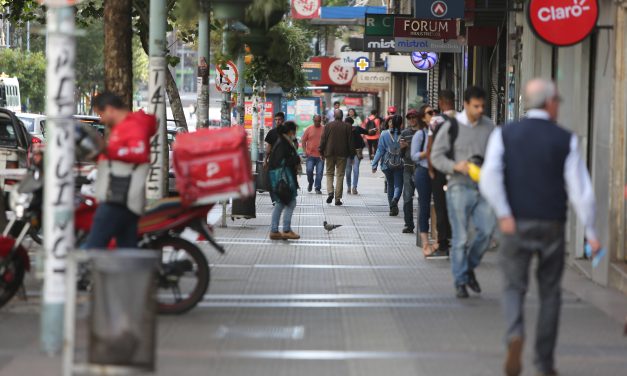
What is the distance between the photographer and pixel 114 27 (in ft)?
45.1

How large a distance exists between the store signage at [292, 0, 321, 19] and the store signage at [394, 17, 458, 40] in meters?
15.7

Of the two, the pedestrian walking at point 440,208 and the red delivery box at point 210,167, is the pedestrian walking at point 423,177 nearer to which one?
the pedestrian walking at point 440,208

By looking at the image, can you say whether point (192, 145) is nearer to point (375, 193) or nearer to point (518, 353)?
point (518, 353)

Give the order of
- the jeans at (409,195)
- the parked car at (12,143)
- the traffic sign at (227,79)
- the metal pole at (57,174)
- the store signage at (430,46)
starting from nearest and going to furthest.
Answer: the metal pole at (57,174) < the parked car at (12,143) < the jeans at (409,195) < the store signage at (430,46) < the traffic sign at (227,79)

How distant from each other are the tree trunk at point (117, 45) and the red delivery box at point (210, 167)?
3783 mm

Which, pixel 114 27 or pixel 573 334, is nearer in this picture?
pixel 573 334

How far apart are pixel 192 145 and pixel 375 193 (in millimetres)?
20009

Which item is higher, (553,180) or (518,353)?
(553,180)

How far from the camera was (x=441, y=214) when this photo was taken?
1486 centimetres

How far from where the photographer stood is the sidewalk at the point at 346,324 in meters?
8.34

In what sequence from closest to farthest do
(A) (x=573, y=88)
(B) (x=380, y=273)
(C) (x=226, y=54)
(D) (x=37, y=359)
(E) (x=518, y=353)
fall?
(E) (x=518, y=353)
(D) (x=37, y=359)
(C) (x=226, y=54)
(B) (x=380, y=273)
(A) (x=573, y=88)

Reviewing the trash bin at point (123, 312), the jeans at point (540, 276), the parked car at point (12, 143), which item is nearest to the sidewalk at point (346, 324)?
the jeans at point (540, 276)

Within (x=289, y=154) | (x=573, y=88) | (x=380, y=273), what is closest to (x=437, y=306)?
(x=380, y=273)

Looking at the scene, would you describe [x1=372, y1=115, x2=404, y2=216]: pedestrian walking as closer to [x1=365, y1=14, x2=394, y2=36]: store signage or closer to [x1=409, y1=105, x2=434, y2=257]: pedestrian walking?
[x1=365, y1=14, x2=394, y2=36]: store signage
